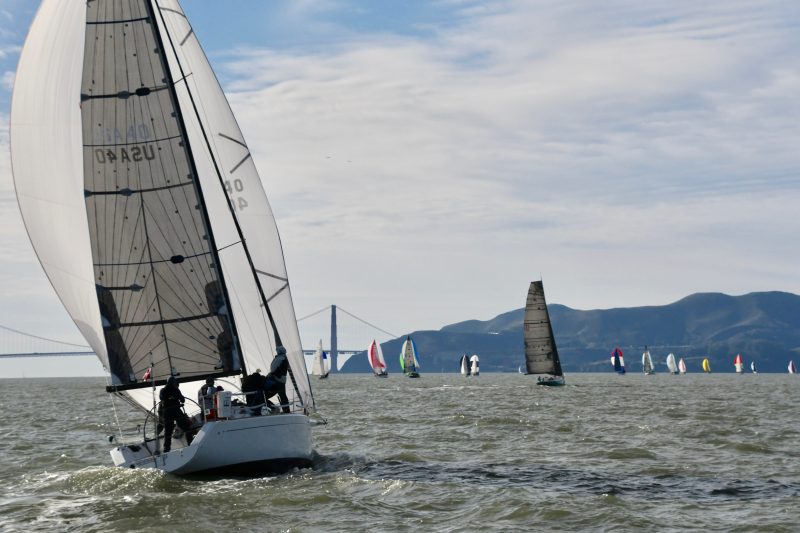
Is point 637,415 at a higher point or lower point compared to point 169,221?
lower

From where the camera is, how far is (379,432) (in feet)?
82.2

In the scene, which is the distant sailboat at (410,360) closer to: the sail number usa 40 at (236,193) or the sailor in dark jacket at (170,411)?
the sail number usa 40 at (236,193)

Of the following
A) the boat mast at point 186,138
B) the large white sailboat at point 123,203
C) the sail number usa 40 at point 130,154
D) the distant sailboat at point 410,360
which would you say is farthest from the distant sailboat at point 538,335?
the distant sailboat at point 410,360

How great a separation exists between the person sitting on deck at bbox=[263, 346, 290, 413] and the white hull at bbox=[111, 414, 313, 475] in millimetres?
523

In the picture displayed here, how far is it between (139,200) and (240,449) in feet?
14.5

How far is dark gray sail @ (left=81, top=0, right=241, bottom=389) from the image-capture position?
53.6 ft

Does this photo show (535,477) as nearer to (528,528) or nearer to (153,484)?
(528,528)

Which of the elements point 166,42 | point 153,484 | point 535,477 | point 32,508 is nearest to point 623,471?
point 535,477

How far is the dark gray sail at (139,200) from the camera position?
16.3 meters

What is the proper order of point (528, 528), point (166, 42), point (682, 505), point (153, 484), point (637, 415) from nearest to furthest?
point (528, 528), point (682, 505), point (153, 484), point (166, 42), point (637, 415)

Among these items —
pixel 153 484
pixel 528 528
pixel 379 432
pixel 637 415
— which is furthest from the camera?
pixel 637 415

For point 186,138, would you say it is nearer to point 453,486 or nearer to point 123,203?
point 123,203

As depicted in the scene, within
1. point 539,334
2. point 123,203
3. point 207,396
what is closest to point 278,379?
point 207,396

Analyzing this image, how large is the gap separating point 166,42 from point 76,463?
7.90m
